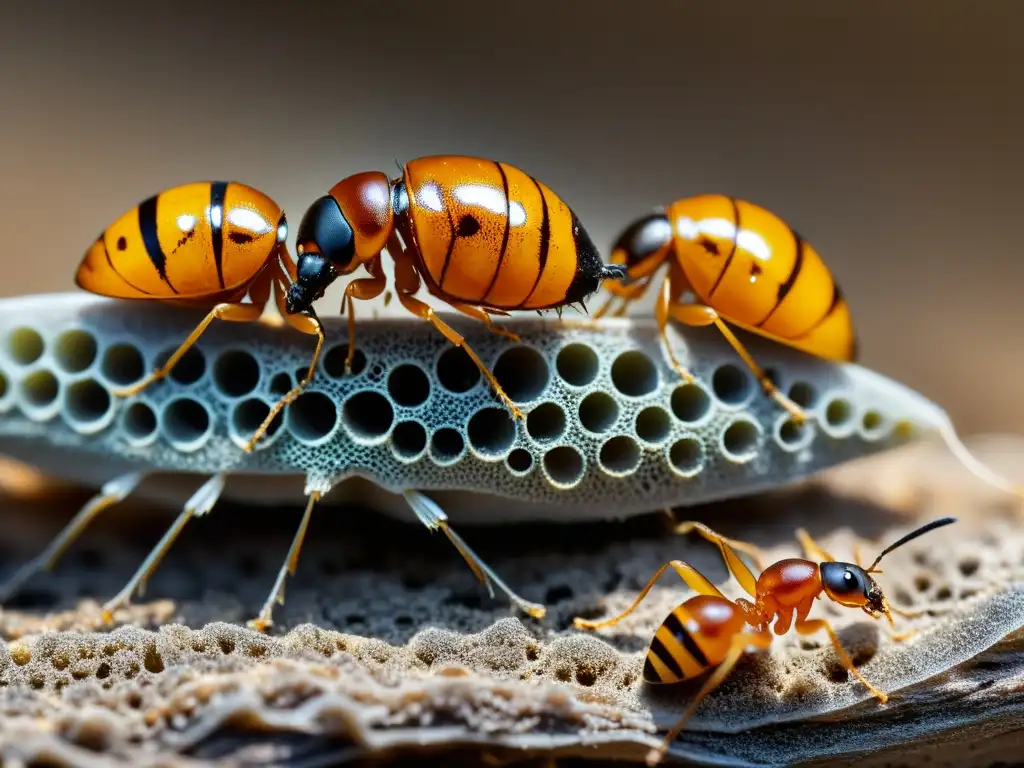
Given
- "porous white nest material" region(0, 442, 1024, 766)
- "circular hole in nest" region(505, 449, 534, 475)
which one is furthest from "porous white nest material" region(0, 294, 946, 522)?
"porous white nest material" region(0, 442, 1024, 766)

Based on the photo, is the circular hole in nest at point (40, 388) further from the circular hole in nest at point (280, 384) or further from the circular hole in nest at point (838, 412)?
the circular hole in nest at point (838, 412)

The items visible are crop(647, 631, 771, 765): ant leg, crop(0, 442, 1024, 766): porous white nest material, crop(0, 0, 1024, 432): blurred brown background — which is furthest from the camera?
crop(0, 0, 1024, 432): blurred brown background

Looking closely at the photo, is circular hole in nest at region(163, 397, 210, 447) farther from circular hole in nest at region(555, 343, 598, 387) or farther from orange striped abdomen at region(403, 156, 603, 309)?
circular hole in nest at region(555, 343, 598, 387)

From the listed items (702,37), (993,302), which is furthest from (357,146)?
(993,302)

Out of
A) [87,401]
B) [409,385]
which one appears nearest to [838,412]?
[409,385]

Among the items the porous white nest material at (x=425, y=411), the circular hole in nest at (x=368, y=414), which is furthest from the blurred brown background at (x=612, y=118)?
the circular hole in nest at (x=368, y=414)
